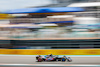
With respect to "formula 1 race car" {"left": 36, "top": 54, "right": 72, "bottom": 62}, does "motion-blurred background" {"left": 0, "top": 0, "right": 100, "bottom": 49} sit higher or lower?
higher

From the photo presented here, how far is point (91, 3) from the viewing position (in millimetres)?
2938

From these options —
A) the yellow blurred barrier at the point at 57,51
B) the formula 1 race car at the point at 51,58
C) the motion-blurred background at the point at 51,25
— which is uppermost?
the motion-blurred background at the point at 51,25

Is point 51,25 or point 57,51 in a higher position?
point 51,25

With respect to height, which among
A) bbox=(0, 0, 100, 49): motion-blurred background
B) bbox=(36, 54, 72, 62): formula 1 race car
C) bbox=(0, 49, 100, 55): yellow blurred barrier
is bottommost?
bbox=(36, 54, 72, 62): formula 1 race car

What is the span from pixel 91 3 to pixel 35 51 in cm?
109

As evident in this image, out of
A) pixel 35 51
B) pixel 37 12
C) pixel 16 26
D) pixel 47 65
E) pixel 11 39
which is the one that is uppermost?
pixel 37 12

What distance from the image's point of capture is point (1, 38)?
3074 mm

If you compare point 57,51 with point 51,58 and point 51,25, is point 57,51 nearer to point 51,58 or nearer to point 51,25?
point 51,58

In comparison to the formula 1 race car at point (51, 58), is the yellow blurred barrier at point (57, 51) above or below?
above

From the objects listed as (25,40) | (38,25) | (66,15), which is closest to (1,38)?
(25,40)

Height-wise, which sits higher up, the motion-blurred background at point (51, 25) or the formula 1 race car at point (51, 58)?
the motion-blurred background at point (51, 25)

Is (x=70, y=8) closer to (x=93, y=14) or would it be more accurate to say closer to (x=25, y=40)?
(x=93, y=14)

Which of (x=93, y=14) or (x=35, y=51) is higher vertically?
(x=93, y=14)

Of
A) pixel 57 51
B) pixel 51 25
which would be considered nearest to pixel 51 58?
pixel 57 51
